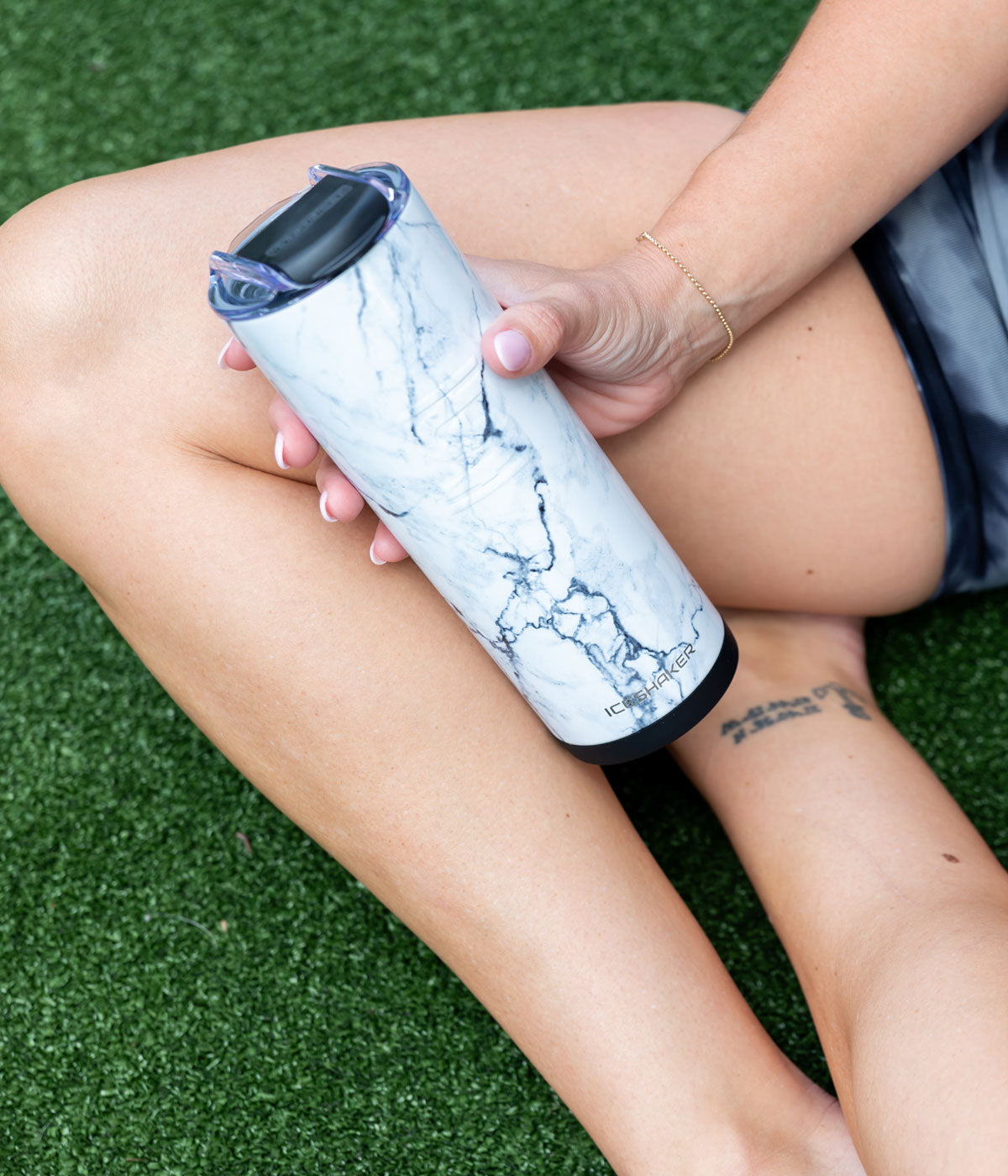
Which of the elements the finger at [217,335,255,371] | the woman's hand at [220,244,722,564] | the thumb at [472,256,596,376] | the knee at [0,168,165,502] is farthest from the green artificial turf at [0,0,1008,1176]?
the thumb at [472,256,596,376]

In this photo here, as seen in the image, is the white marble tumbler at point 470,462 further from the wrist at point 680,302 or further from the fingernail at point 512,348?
the wrist at point 680,302

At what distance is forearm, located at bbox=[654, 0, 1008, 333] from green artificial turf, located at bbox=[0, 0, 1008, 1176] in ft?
1.58

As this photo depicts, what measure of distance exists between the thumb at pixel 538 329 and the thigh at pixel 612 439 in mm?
141

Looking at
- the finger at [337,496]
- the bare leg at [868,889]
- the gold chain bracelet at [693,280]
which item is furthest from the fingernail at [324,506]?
the bare leg at [868,889]

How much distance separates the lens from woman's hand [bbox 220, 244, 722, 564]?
2.07 ft

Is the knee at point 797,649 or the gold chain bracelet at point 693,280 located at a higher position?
the gold chain bracelet at point 693,280

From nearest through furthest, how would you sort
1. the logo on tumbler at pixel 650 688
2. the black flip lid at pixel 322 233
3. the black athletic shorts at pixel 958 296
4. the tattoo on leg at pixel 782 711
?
the black flip lid at pixel 322 233 → the logo on tumbler at pixel 650 688 → the black athletic shorts at pixel 958 296 → the tattoo on leg at pixel 782 711

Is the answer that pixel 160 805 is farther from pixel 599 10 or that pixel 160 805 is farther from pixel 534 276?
pixel 599 10

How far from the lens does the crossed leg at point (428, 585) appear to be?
0.76 m

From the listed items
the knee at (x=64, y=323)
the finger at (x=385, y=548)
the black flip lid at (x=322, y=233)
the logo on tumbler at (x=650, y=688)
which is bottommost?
the logo on tumbler at (x=650, y=688)

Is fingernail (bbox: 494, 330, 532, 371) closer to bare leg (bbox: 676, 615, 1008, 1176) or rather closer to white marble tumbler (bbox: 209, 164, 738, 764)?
white marble tumbler (bbox: 209, 164, 738, 764)

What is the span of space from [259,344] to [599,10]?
3.28ft

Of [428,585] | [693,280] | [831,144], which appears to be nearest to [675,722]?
[428,585]

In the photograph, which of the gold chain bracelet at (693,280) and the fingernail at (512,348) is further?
the gold chain bracelet at (693,280)
